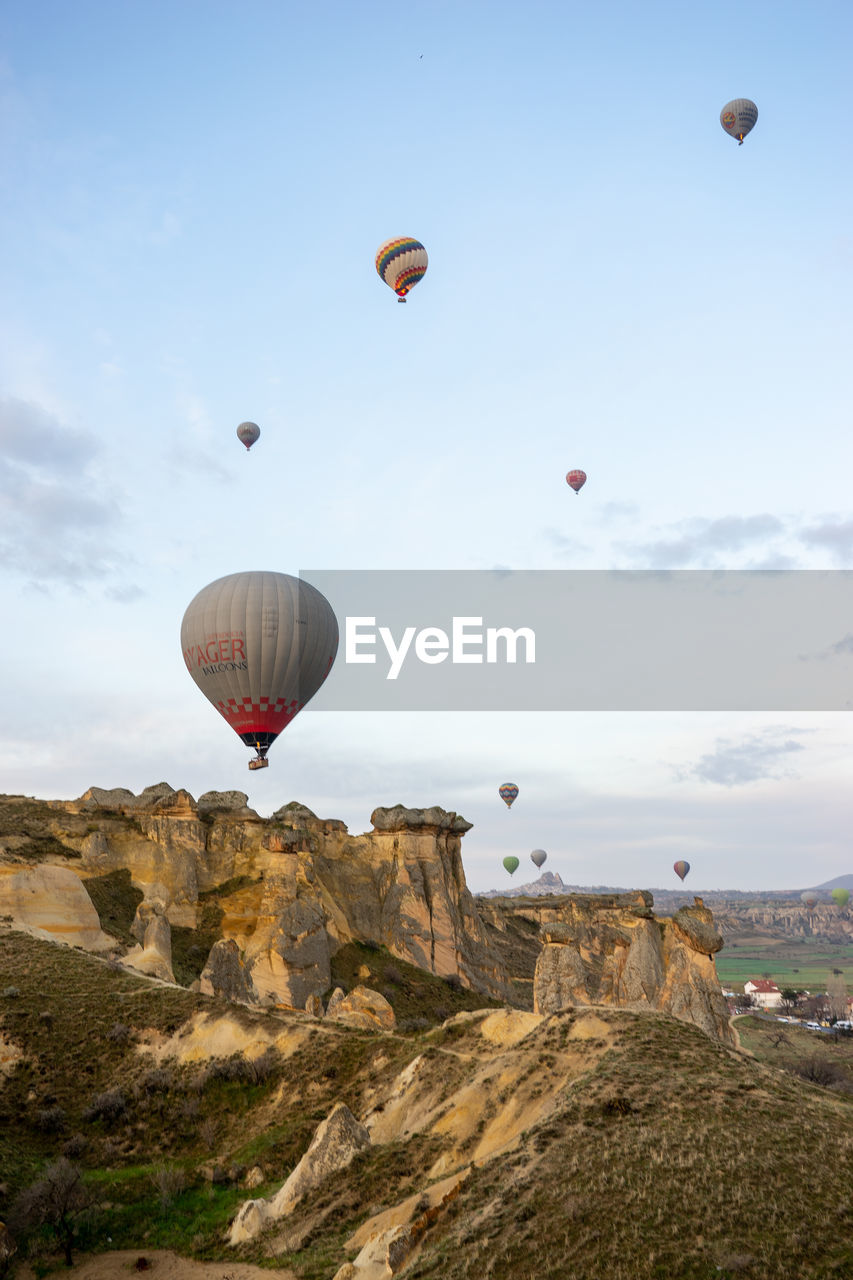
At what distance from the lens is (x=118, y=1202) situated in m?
29.0

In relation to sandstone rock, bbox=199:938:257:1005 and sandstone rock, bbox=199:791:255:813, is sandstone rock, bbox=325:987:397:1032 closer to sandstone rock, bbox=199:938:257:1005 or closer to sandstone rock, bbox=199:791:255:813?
sandstone rock, bbox=199:938:257:1005

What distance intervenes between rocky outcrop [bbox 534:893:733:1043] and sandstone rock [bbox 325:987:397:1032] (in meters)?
12.8

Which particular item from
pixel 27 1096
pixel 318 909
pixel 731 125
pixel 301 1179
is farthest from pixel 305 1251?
pixel 731 125

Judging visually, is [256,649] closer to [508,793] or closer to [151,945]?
[151,945]

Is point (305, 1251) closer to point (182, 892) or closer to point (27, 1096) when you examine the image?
point (27, 1096)

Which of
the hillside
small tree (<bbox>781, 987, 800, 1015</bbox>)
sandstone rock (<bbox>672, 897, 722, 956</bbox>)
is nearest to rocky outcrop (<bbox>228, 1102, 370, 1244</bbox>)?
the hillside

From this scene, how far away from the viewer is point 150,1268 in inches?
967

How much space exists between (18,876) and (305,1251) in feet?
120

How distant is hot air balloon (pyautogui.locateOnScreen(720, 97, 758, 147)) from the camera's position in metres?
70.5

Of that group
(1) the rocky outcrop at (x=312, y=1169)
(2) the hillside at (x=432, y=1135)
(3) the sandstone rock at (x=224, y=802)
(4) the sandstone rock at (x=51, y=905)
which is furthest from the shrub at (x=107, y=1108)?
(3) the sandstone rock at (x=224, y=802)

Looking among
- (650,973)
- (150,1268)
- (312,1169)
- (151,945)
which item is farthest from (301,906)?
(150,1268)

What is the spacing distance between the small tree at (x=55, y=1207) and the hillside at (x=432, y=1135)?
916mm

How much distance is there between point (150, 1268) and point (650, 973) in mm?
24668

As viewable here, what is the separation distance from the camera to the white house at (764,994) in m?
164
